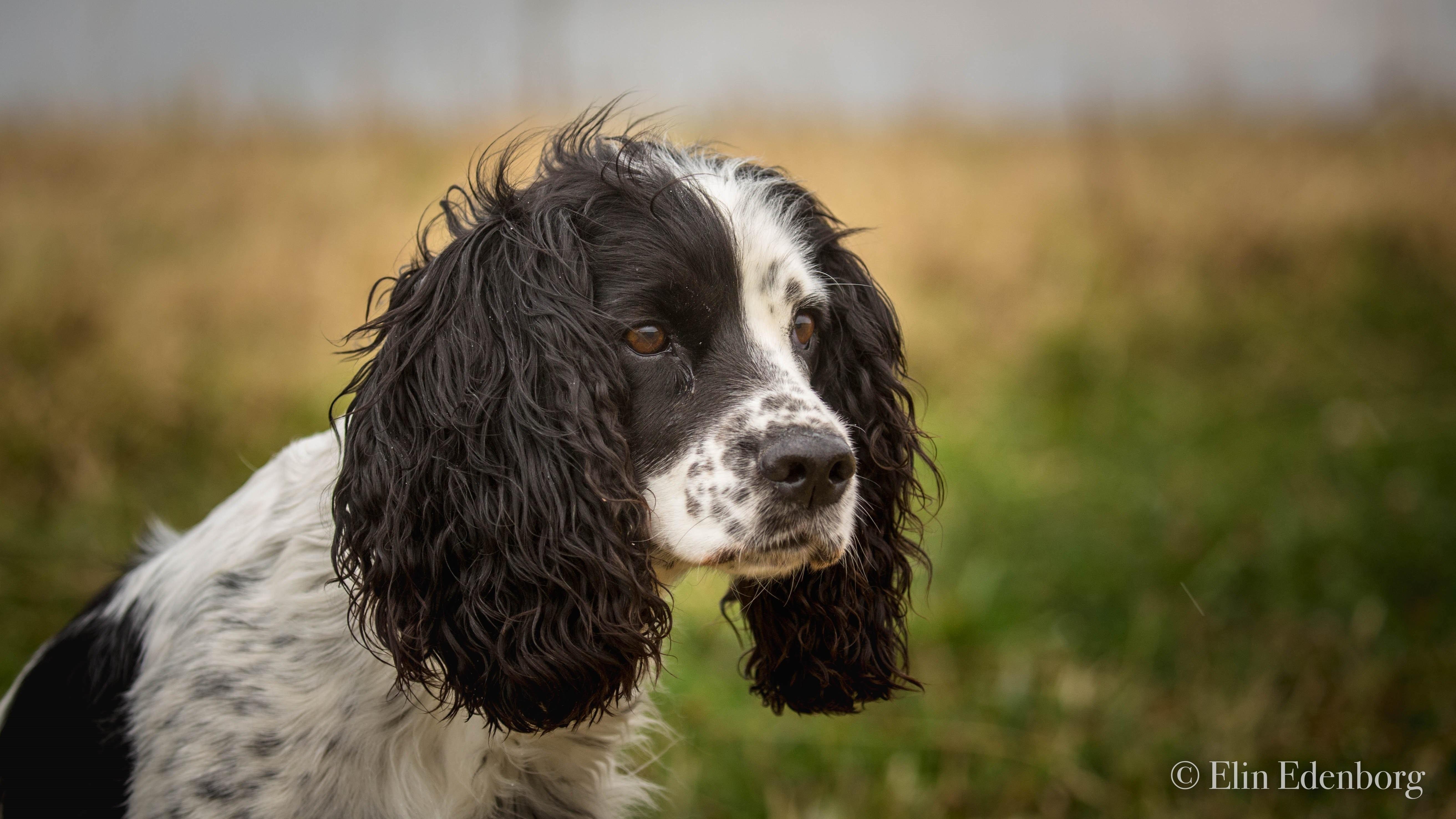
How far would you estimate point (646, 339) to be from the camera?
7.47ft

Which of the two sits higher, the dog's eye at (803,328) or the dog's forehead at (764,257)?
the dog's forehead at (764,257)

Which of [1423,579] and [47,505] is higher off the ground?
[47,505]

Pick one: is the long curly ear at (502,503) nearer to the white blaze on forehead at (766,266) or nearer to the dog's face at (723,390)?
the dog's face at (723,390)

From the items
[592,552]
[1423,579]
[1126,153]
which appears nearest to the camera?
[592,552]

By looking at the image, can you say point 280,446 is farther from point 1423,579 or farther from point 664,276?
point 1423,579

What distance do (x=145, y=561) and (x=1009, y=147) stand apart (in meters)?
9.90

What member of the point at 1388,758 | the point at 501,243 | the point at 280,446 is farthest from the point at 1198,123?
the point at 501,243

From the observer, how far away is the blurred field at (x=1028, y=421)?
392 centimetres

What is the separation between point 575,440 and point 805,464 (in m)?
0.51

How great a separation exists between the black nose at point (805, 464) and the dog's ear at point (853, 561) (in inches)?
22.3

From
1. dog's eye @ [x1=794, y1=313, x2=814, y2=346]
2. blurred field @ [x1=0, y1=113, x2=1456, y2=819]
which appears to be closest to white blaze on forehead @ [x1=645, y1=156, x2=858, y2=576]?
dog's eye @ [x1=794, y1=313, x2=814, y2=346]

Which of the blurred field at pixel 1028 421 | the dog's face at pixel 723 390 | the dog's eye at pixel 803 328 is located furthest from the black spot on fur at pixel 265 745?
the dog's eye at pixel 803 328

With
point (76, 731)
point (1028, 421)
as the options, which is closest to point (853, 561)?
point (76, 731)

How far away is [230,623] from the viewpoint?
2.28 metres
